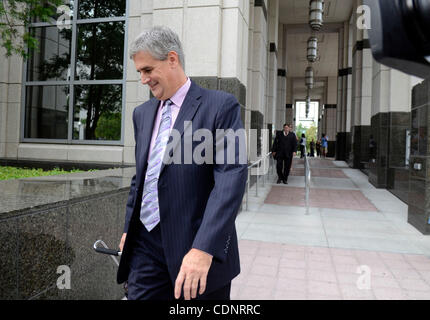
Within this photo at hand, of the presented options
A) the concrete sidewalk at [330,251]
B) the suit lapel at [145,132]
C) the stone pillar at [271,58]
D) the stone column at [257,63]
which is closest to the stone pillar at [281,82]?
the stone pillar at [271,58]

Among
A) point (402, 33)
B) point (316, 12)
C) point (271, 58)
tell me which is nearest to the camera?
point (402, 33)

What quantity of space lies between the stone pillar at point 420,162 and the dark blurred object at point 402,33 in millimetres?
6454

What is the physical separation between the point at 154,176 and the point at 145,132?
9.7 inches

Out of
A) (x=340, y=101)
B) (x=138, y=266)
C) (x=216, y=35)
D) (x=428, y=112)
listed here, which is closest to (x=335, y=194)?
(x=428, y=112)

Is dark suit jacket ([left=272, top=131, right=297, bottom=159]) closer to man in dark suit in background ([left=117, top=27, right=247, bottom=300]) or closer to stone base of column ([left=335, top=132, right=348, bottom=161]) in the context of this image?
man in dark suit in background ([left=117, top=27, right=247, bottom=300])

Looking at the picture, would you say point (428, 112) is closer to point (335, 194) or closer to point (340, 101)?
point (335, 194)

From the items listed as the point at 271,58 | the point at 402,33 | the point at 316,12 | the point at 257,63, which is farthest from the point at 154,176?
the point at 271,58

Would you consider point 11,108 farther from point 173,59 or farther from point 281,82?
point 281,82

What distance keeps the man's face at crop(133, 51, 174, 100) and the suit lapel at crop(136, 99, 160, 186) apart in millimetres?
149

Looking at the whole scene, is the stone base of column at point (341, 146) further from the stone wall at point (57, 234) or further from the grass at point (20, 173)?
the stone wall at point (57, 234)

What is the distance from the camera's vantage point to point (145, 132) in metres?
2.00

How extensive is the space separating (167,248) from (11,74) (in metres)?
7.69

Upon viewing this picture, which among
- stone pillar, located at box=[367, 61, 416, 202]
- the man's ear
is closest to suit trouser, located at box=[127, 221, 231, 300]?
the man's ear

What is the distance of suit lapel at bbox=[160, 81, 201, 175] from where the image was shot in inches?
71.4
